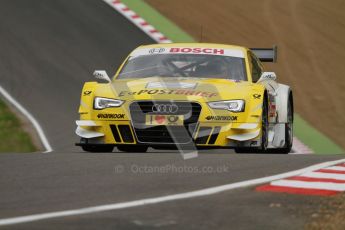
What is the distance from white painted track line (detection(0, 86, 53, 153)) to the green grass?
193 mm

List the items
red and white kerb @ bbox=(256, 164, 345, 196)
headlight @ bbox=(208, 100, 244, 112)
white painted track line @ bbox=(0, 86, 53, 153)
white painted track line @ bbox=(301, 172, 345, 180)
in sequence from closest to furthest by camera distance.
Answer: red and white kerb @ bbox=(256, 164, 345, 196)
white painted track line @ bbox=(301, 172, 345, 180)
headlight @ bbox=(208, 100, 244, 112)
white painted track line @ bbox=(0, 86, 53, 153)

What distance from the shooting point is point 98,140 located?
11375 mm

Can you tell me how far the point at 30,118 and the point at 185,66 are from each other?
15.7ft

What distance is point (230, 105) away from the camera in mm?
11203

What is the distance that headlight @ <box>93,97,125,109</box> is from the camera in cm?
1124

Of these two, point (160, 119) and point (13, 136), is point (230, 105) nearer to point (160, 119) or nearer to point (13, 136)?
point (160, 119)

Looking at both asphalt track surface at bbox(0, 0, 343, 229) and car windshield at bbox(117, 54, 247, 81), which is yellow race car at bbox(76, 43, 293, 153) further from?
asphalt track surface at bbox(0, 0, 343, 229)

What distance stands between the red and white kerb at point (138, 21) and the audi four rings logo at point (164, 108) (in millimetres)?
11099

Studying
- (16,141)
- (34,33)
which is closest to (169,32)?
(34,33)

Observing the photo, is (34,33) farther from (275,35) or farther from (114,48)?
(275,35)

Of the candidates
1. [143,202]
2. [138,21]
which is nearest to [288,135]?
[143,202]

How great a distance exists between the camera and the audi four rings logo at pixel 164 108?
11.0 meters

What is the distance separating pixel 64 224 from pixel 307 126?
39.5 ft

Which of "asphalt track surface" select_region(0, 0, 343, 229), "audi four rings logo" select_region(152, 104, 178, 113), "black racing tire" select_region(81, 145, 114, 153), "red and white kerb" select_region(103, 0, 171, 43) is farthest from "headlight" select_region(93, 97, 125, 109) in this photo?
"red and white kerb" select_region(103, 0, 171, 43)
